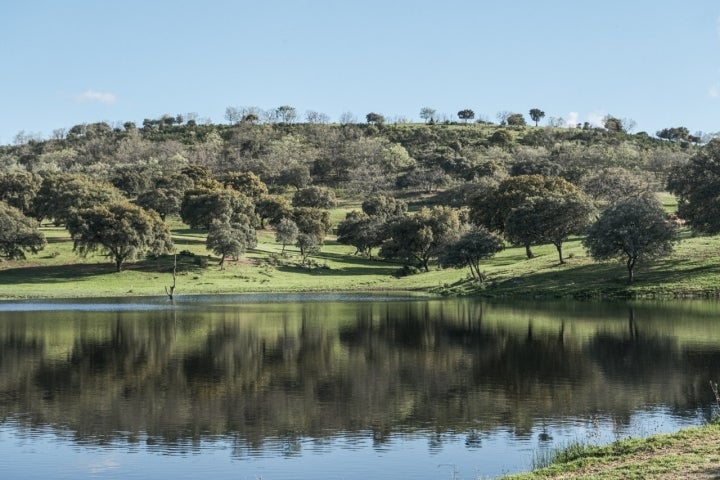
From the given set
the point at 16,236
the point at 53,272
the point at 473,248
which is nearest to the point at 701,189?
the point at 473,248

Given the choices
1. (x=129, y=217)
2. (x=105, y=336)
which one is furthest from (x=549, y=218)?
(x=105, y=336)

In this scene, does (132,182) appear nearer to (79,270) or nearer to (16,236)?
(16,236)

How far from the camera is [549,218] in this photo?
110375 millimetres

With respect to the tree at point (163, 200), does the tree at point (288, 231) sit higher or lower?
lower

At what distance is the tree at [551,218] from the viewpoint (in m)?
109

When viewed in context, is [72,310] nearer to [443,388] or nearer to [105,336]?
[105,336]

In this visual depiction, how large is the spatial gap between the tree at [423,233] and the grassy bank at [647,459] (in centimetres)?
10200

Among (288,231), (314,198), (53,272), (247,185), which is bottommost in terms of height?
(53,272)

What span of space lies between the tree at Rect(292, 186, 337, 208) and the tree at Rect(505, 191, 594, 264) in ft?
218

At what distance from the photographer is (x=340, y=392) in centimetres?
3659

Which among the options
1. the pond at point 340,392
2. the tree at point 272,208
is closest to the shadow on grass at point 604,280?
the pond at point 340,392

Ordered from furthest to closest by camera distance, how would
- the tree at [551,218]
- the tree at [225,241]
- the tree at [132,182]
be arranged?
the tree at [132,182] < the tree at [225,241] < the tree at [551,218]

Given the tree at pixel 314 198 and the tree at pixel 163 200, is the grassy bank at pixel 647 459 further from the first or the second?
the tree at pixel 314 198

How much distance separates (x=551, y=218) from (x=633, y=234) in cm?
2174
